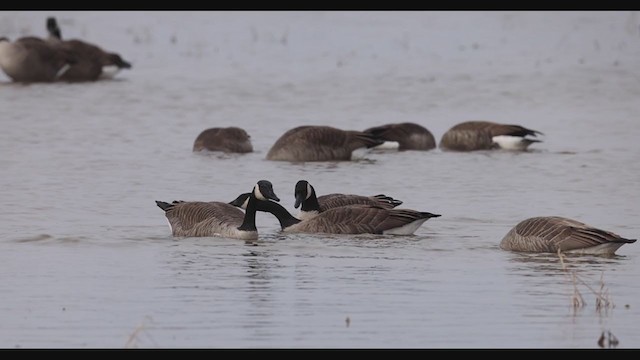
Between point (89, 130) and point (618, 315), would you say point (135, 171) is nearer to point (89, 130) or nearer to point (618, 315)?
point (89, 130)

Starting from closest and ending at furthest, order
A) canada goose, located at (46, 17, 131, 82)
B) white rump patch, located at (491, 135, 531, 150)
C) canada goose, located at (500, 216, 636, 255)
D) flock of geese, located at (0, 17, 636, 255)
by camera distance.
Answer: canada goose, located at (500, 216, 636, 255) → flock of geese, located at (0, 17, 636, 255) → white rump patch, located at (491, 135, 531, 150) → canada goose, located at (46, 17, 131, 82)

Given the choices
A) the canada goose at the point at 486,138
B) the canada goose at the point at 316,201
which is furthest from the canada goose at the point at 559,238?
the canada goose at the point at 486,138

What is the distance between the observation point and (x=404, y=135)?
21328mm

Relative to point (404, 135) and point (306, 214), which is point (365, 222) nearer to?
point (306, 214)

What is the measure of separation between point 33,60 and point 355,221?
56.3 ft

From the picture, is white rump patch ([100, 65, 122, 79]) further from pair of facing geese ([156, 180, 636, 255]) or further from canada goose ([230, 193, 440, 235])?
canada goose ([230, 193, 440, 235])

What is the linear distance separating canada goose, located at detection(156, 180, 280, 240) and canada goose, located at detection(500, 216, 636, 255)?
2.45 meters

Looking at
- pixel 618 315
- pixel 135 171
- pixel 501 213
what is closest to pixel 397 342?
pixel 618 315

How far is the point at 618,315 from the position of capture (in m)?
10.4

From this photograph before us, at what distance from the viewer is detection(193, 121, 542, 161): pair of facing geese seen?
66.0ft

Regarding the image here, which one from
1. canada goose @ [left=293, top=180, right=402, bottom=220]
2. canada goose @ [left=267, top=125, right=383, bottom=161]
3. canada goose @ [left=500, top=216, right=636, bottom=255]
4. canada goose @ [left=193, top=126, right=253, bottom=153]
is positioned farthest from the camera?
canada goose @ [left=193, top=126, right=253, bottom=153]

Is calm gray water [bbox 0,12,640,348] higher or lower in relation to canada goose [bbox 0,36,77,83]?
lower

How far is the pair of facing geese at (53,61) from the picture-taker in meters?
30.2

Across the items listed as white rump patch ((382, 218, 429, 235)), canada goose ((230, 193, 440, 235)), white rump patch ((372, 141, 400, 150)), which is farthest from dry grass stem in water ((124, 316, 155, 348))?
white rump patch ((372, 141, 400, 150))
